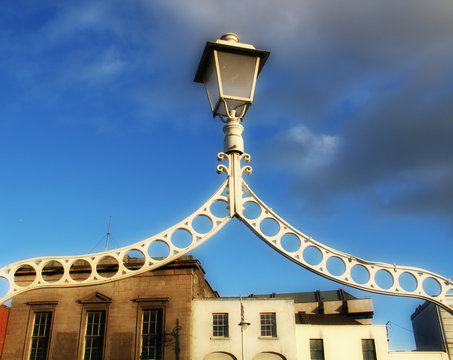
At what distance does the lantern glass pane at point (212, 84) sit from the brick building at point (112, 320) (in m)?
19.9

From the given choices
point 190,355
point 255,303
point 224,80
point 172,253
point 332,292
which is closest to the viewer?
point 172,253

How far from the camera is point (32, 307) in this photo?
25547 millimetres

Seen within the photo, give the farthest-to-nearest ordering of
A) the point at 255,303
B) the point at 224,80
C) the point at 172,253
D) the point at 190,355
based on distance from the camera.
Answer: the point at 255,303, the point at 190,355, the point at 224,80, the point at 172,253

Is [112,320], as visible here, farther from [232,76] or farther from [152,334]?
[232,76]

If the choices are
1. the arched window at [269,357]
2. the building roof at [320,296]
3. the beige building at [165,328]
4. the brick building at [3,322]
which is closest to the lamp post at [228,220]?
the beige building at [165,328]

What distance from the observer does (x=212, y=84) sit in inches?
220

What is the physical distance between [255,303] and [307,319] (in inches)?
201

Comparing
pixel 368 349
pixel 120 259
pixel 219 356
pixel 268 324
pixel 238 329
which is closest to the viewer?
pixel 120 259

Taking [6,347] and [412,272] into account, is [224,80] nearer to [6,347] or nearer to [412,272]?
[412,272]

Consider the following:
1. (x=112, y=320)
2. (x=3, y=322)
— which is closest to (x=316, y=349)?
(x=112, y=320)

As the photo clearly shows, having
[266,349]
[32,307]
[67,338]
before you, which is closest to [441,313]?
[266,349]

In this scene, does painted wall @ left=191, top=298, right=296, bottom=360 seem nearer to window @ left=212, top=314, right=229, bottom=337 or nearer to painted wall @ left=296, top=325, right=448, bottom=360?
window @ left=212, top=314, right=229, bottom=337

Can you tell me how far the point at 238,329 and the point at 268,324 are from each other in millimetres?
1719

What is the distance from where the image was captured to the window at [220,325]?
25188 mm
